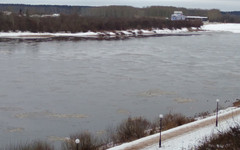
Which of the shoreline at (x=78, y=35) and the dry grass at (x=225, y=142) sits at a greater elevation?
the dry grass at (x=225, y=142)

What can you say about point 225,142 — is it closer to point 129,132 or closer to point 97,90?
point 129,132

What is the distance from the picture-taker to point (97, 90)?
15383 millimetres

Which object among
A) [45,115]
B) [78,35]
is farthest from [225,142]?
[78,35]

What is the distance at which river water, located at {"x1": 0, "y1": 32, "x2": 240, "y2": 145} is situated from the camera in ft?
35.9

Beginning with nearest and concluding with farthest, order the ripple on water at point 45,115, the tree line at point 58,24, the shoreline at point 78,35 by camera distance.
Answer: the ripple on water at point 45,115
the shoreline at point 78,35
the tree line at point 58,24

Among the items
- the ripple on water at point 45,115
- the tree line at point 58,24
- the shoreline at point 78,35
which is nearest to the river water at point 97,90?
the ripple on water at point 45,115

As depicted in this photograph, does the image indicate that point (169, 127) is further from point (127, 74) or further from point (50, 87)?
point (127, 74)

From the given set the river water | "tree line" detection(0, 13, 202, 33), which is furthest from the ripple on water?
"tree line" detection(0, 13, 202, 33)

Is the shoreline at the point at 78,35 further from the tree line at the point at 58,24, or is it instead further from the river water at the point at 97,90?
the river water at the point at 97,90

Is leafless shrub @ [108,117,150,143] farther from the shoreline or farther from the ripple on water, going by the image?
the shoreline

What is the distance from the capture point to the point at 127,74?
19.5 meters

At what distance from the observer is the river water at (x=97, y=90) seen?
10.9 m

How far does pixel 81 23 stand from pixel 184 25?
24256mm

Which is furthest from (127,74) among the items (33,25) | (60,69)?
(33,25)
